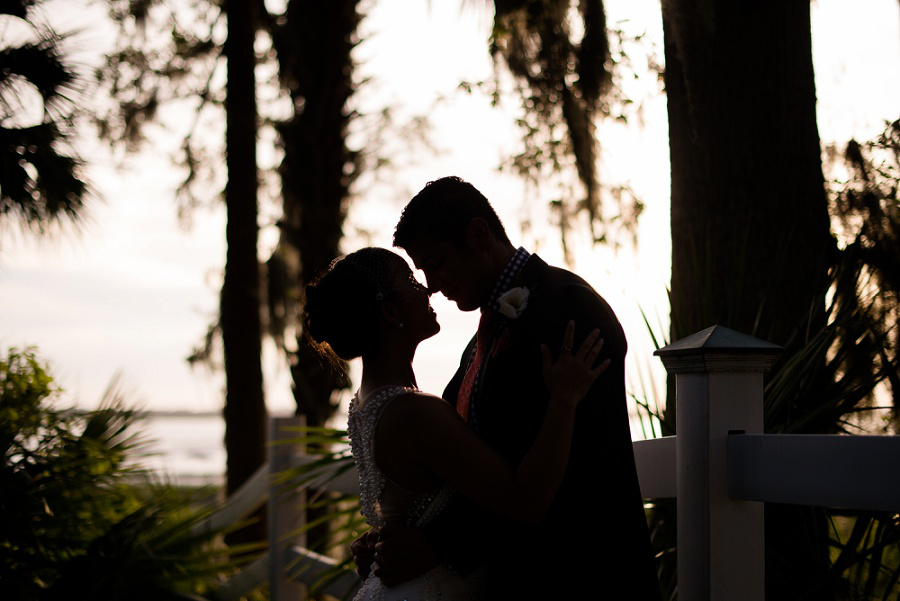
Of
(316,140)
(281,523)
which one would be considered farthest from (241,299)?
(281,523)

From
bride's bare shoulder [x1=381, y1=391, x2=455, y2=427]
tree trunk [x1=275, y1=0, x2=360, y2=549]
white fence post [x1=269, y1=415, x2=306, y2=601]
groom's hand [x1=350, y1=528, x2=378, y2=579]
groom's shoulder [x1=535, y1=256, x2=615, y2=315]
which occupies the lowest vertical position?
white fence post [x1=269, y1=415, x2=306, y2=601]

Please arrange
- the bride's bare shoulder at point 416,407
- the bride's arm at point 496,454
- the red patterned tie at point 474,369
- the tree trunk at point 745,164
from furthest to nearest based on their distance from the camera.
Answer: the tree trunk at point 745,164
the red patterned tie at point 474,369
the bride's bare shoulder at point 416,407
the bride's arm at point 496,454

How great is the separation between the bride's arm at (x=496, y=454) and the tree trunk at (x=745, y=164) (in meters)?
2.07

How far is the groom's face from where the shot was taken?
2537 mm

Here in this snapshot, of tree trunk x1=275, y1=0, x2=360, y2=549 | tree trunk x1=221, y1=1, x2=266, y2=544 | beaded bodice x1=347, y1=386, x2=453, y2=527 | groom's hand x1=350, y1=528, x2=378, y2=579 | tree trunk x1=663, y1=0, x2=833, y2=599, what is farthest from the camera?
tree trunk x1=221, y1=1, x2=266, y2=544

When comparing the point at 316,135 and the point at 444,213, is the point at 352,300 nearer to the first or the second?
the point at 444,213

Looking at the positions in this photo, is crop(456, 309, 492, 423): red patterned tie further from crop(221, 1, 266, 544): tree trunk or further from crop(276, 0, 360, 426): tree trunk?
crop(221, 1, 266, 544): tree trunk

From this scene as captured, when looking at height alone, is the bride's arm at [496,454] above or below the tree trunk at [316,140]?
below

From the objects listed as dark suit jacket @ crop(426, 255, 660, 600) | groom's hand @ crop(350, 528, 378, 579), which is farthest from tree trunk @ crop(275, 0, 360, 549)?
dark suit jacket @ crop(426, 255, 660, 600)

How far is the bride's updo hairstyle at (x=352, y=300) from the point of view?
240 cm

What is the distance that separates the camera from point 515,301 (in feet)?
7.61

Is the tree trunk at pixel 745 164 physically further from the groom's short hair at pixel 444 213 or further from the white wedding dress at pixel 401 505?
the white wedding dress at pixel 401 505

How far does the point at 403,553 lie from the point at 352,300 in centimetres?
64

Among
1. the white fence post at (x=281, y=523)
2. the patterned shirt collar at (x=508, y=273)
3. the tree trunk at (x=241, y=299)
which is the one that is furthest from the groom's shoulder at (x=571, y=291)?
the tree trunk at (x=241, y=299)
